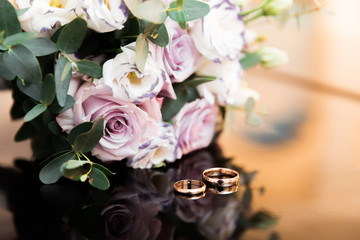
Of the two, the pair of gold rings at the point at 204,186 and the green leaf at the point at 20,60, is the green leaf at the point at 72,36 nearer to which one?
the green leaf at the point at 20,60

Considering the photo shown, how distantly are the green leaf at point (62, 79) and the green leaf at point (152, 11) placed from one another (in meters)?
0.10

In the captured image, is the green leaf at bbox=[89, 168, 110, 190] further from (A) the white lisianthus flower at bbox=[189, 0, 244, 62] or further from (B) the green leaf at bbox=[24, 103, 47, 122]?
(A) the white lisianthus flower at bbox=[189, 0, 244, 62]

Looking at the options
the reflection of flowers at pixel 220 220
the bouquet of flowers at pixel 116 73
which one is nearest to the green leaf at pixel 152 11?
the bouquet of flowers at pixel 116 73

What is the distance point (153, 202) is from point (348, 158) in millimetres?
306

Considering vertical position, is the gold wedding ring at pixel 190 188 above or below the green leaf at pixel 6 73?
below

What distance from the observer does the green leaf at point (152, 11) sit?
47 cm

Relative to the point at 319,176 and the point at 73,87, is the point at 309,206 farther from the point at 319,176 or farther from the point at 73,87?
the point at 73,87

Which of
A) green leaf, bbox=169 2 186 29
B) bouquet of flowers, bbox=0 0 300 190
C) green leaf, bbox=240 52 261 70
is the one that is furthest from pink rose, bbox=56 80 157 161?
green leaf, bbox=240 52 261 70

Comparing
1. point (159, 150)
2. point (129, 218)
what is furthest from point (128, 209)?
point (159, 150)

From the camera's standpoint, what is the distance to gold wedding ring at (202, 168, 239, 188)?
1.84ft

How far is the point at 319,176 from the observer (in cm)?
61

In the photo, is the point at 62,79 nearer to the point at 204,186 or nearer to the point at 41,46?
the point at 41,46

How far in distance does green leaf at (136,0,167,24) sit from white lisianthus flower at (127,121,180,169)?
0.55 feet

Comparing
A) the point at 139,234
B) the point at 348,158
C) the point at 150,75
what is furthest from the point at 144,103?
the point at 348,158
